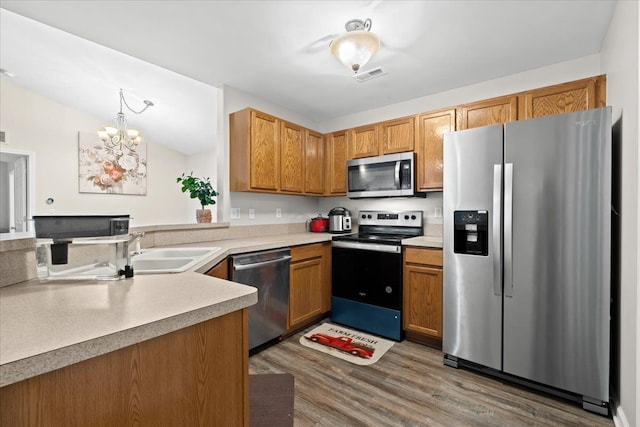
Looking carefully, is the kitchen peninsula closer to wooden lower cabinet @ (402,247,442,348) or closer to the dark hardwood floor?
the dark hardwood floor

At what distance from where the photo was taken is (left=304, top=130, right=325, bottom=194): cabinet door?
3404 millimetres

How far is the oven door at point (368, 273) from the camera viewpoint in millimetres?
2604

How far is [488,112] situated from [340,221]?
5.84 feet

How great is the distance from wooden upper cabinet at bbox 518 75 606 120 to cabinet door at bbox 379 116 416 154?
36.1 inches

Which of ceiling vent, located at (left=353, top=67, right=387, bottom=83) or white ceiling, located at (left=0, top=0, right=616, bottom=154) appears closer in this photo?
white ceiling, located at (left=0, top=0, right=616, bottom=154)

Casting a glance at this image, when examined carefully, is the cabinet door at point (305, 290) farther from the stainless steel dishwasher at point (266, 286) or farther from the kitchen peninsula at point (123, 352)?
the kitchen peninsula at point (123, 352)

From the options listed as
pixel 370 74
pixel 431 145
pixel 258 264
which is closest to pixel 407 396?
pixel 258 264

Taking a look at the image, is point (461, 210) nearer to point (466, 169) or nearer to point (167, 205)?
point (466, 169)

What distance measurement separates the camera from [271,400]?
5.62 ft

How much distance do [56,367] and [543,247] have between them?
232cm

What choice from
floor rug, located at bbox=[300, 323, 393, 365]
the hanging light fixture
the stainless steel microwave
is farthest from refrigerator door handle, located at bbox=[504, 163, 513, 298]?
the hanging light fixture

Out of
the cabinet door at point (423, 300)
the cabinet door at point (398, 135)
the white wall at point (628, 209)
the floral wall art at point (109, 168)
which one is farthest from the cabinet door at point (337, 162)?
the floral wall art at point (109, 168)

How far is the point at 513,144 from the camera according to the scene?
193 centimetres

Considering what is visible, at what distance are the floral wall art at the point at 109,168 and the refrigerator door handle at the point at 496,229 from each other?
5831 millimetres
